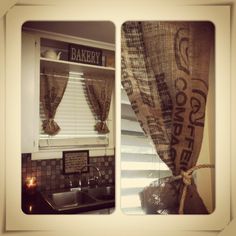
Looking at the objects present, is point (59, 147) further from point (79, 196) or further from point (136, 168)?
point (136, 168)

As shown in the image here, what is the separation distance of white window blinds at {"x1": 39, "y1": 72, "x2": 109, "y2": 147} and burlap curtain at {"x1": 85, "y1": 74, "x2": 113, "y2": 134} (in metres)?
0.05

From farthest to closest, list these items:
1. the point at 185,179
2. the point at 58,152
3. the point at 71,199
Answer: the point at 58,152, the point at 71,199, the point at 185,179

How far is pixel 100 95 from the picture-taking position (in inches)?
107

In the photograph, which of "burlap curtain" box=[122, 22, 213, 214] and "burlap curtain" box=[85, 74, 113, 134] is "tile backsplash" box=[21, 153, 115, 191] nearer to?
"burlap curtain" box=[85, 74, 113, 134]

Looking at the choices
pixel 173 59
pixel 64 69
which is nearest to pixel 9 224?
pixel 173 59

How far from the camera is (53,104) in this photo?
2500 millimetres

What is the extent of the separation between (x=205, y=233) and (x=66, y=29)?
76.3 inches

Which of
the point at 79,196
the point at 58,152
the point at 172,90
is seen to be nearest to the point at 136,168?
the point at 172,90

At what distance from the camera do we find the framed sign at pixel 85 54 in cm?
249

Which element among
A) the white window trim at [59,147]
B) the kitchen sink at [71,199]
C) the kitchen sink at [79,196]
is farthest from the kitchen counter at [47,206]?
the white window trim at [59,147]

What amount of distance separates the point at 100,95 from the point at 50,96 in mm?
495

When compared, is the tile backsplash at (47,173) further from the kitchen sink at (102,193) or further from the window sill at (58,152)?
the kitchen sink at (102,193)

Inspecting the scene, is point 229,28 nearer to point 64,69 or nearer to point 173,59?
point 173,59

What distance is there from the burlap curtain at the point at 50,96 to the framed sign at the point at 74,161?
Result: 0.25 m
